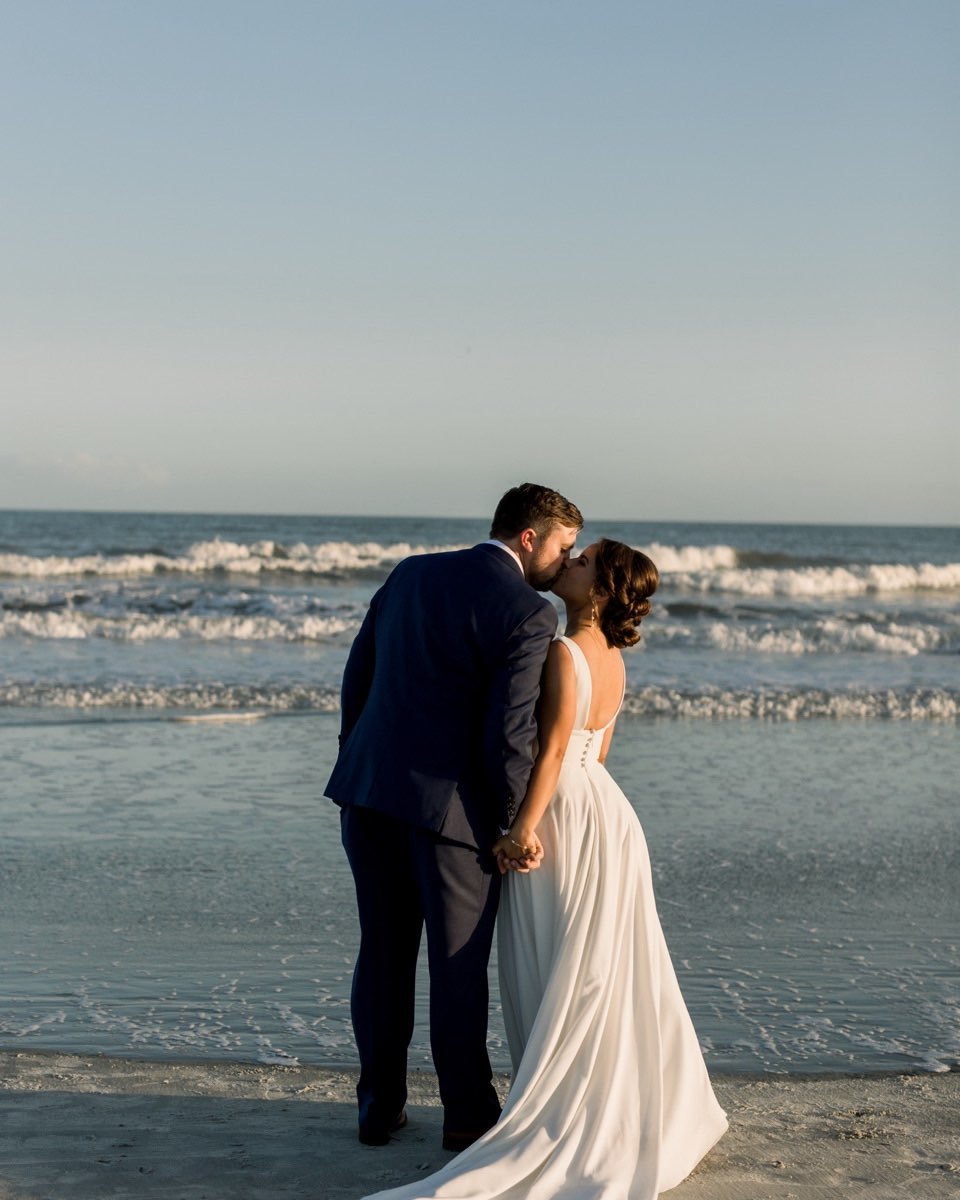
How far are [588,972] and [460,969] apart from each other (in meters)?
0.34

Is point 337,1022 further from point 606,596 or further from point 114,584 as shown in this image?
point 114,584

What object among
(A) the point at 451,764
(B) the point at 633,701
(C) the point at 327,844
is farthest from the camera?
(B) the point at 633,701

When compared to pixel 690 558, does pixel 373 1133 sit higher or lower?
lower

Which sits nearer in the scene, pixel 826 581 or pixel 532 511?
pixel 532 511

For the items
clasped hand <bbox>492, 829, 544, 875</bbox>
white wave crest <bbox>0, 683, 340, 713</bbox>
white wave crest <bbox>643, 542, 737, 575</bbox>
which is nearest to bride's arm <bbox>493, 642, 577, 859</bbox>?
clasped hand <bbox>492, 829, 544, 875</bbox>

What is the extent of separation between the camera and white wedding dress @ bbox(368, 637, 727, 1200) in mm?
3086

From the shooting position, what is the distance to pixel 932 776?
9000mm

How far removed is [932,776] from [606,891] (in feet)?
20.9

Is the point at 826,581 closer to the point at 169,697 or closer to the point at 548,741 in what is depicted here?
the point at 169,697

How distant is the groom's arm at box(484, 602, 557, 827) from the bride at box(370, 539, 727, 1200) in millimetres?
61

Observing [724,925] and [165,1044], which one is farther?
[724,925]

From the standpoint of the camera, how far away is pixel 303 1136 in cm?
351

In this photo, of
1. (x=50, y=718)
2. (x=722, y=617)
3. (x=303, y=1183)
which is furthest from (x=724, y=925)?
(x=722, y=617)

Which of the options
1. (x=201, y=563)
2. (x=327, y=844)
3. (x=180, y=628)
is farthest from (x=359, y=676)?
(x=201, y=563)
